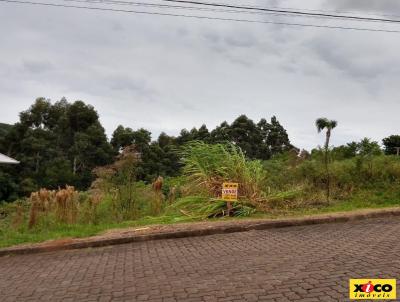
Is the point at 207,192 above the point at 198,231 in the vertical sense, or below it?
above

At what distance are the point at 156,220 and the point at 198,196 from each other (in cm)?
140

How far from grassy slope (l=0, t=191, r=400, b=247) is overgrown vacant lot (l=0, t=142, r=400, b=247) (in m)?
0.02

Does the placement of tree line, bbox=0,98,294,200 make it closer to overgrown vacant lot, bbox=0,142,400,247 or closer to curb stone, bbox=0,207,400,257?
overgrown vacant lot, bbox=0,142,400,247

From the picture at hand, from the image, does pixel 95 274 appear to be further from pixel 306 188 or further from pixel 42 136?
pixel 42 136

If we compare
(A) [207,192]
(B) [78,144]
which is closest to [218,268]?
(A) [207,192]

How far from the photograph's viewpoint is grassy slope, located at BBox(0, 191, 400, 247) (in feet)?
32.5

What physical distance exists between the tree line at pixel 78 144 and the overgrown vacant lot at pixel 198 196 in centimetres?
1211

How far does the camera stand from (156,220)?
446 inches

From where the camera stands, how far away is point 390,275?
554 cm

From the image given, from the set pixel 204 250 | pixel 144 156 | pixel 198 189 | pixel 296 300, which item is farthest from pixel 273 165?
pixel 144 156

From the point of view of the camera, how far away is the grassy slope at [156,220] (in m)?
9.90

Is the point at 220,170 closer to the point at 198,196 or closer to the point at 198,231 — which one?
the point at 198,196

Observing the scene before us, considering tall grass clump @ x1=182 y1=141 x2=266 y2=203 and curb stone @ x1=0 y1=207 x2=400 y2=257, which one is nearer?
curb stone @ x1=0 y1=207 x2=400 y2=257

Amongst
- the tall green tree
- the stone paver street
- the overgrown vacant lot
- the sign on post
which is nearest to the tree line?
the tall green tree
